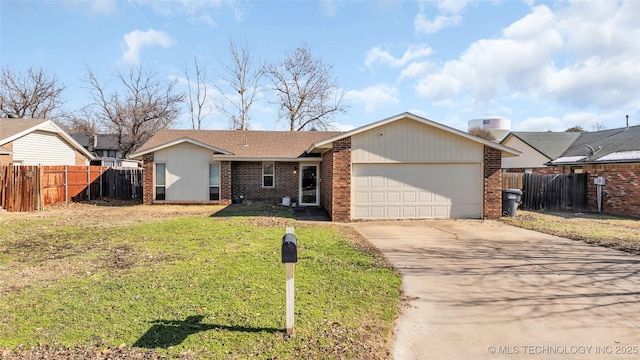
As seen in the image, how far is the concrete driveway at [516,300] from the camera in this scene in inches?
145

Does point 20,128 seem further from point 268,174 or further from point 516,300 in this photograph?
point 516,300

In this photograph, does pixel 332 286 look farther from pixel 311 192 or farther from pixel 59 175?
pixel 59 175

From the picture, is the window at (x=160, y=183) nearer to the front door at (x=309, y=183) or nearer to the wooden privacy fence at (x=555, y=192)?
the front door at (x=309, y=183)

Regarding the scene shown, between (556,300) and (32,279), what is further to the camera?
(32,279)

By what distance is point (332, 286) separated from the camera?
528cm

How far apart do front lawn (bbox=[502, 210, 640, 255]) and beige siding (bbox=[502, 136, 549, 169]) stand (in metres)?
10.1

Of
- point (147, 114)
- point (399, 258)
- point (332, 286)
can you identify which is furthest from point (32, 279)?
point (147, 114)

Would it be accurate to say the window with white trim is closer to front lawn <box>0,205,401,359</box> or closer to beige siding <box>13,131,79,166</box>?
front lawn <box>0,205,401,359</box>

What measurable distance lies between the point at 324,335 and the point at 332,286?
1527 millimetres

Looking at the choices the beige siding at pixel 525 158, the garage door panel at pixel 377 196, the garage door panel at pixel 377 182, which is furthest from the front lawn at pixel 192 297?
the beige siding at pixel 525 158

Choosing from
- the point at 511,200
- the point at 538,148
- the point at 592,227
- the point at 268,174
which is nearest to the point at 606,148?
the point at 538,148

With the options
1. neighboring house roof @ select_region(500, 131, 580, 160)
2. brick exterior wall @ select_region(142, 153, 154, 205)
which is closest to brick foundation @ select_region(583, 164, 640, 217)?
neighboring house roof @ select_region(500, 131, 580, 160)

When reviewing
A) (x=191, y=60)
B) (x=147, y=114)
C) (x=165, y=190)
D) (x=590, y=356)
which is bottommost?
(x=590, y=356)

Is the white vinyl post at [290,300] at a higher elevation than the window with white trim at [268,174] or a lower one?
lower
